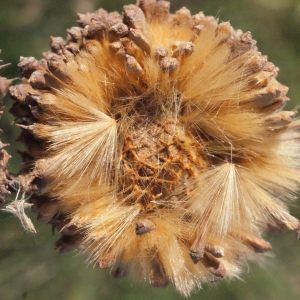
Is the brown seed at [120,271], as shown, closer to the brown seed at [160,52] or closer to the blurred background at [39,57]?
the brown seed at [160,52]

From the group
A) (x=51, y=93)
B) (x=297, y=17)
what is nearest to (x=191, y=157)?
(x=51, y=93)

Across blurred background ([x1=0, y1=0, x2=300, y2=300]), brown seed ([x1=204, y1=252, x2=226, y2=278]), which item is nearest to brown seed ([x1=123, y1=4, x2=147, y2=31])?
brown seed ([x1=204, y1=252, x2=226, y2=278])

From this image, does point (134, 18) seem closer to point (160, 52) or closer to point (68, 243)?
point (160, 52)

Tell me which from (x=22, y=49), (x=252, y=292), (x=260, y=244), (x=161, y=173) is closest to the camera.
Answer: (x=161, y=173)

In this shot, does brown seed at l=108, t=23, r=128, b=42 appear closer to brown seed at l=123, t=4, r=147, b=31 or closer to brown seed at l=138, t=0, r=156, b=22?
brown seed at l=123, t=4, r=147, b=31

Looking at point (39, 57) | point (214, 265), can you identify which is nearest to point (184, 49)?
point (214, 265)

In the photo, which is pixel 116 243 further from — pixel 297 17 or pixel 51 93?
pixel 297 17

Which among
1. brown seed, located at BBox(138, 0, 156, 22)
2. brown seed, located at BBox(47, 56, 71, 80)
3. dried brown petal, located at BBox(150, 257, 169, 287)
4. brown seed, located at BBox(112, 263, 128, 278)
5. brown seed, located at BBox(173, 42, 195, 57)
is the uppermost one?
brown seed, located at BBox(138, 0, 156, 22)
